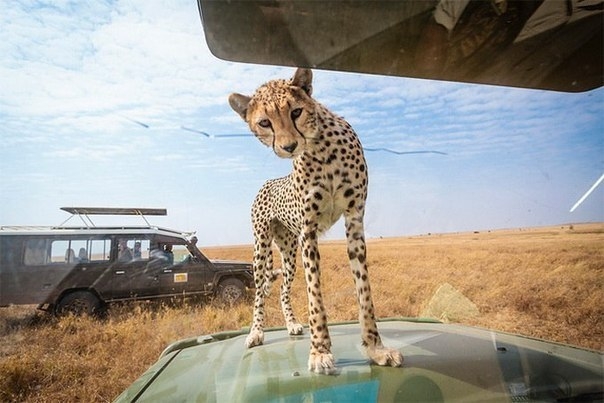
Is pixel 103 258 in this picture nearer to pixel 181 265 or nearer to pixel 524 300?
pixel 181 265

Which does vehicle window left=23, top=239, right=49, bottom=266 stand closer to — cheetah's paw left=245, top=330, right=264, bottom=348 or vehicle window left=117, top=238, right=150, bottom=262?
vehicle window left=117, top=238, right=150, bottom=262

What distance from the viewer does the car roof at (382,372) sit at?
944 millimetres

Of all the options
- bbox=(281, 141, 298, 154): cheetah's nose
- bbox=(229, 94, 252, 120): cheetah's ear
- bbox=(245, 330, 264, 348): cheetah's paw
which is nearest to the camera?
bbox=(281, 141, 298, 154): cheetah's nose

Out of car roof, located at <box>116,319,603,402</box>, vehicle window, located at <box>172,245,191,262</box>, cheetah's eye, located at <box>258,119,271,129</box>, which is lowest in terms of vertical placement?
car roof, located at <box>116,319,603,402</box>

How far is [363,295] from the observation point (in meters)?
1.33

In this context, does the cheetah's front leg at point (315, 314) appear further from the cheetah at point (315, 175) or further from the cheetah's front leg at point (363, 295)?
the cheetah's front leg at point (363, 295)

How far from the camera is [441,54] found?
45.1 inches

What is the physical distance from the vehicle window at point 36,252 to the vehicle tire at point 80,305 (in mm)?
233

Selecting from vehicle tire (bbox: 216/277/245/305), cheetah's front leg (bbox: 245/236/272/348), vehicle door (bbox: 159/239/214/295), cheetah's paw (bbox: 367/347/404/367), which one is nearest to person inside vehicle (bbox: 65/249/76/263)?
vehicle door (bbox: 159/239/214/295)

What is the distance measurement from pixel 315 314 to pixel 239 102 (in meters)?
0.73

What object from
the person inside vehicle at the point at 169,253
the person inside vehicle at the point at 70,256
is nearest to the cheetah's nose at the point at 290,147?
the person inside vehicle at the point at 169,253

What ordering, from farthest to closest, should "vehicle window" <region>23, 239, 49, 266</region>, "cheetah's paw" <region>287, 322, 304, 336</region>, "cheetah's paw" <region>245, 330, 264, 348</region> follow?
"vehicle window" <region>23, 239, 49, 266</region> → "cheetah's paw" <region>287, 322, 304, 336</region> → "cheetah's paw" <region>245, 330, 264, 348</region>

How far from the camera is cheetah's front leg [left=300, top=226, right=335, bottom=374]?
113 centimetres

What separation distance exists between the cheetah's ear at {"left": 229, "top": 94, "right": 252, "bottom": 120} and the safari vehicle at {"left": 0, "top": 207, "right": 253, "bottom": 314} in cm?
69
